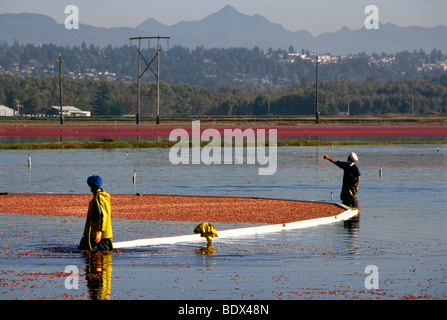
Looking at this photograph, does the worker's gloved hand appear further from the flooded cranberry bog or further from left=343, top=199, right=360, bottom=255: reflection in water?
left=343, top=199, right=360, bottom=255: reflection in water

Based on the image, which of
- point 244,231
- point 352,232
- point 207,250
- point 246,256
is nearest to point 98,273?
point 246,256

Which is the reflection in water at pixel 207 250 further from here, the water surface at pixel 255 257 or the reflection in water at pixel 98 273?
the reflection in water at pixel 98 273

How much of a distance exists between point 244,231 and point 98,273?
6130mm

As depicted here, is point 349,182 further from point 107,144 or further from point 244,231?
point 107,144

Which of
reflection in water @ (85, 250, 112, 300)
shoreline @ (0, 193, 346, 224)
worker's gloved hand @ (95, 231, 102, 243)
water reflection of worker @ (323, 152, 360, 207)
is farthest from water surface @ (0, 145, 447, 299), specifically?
shoreline @ (0, 193, 346, 224)

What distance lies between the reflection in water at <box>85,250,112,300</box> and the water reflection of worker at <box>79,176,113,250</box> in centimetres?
21

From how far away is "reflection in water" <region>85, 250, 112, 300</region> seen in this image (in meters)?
13.4

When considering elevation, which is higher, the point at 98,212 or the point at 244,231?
the point at 98,212

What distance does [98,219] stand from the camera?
1684cm

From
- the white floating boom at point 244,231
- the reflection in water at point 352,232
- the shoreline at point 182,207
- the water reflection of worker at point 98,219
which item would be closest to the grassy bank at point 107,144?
the shoreline at point 182,207

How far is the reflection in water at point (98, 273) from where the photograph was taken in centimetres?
1343

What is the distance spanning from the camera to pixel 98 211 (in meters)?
16.8

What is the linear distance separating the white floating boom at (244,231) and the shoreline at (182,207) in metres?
0.70
